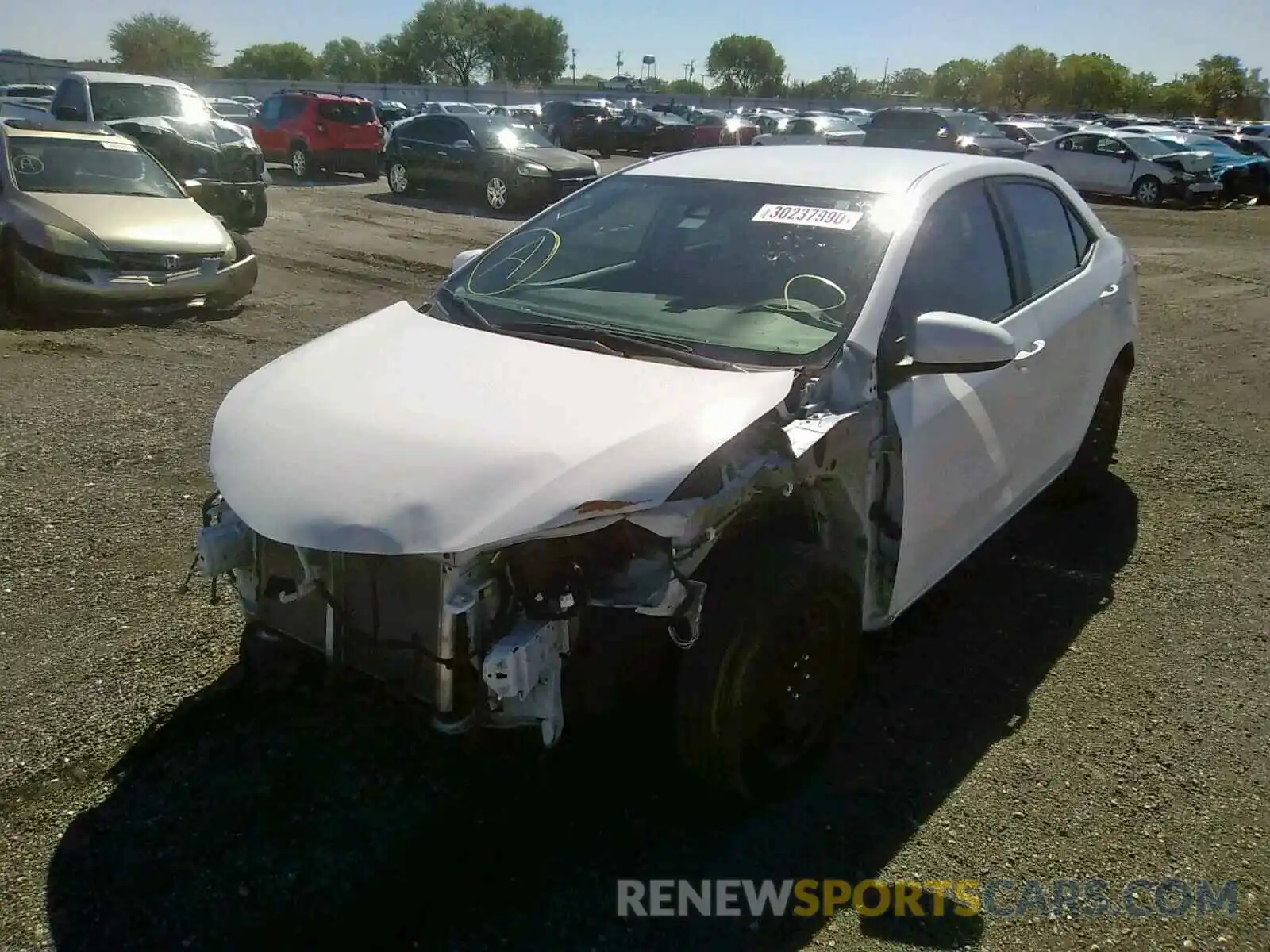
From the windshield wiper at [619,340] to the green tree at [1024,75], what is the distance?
299 feet

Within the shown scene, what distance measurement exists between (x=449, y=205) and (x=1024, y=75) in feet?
263

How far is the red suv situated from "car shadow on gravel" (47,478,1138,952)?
63.5ft

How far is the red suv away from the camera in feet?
67.5

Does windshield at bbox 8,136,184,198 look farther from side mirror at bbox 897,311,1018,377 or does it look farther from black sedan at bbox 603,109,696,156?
black sedan at bbox 603,109,696,156

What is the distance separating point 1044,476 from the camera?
422 centimetres

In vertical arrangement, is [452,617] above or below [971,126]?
below

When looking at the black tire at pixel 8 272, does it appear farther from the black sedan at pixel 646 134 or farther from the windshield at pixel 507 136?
the black sedan at pixel 646 134

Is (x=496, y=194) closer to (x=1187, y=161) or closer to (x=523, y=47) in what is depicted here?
(x=1187, y=161)

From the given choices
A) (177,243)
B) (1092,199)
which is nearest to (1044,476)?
(177,243)

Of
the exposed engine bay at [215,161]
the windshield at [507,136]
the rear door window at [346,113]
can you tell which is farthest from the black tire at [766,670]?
the rear door window at [346,113]

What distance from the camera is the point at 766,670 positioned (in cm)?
272

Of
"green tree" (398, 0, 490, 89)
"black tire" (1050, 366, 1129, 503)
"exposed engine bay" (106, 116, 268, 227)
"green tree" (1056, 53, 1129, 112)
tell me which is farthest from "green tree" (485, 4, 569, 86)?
"black tire" (1050, 366, 1129, 503)

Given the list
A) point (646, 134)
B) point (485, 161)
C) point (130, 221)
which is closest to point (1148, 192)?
point (485, 161)

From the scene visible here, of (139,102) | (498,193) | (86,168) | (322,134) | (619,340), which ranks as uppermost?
(139,102)
